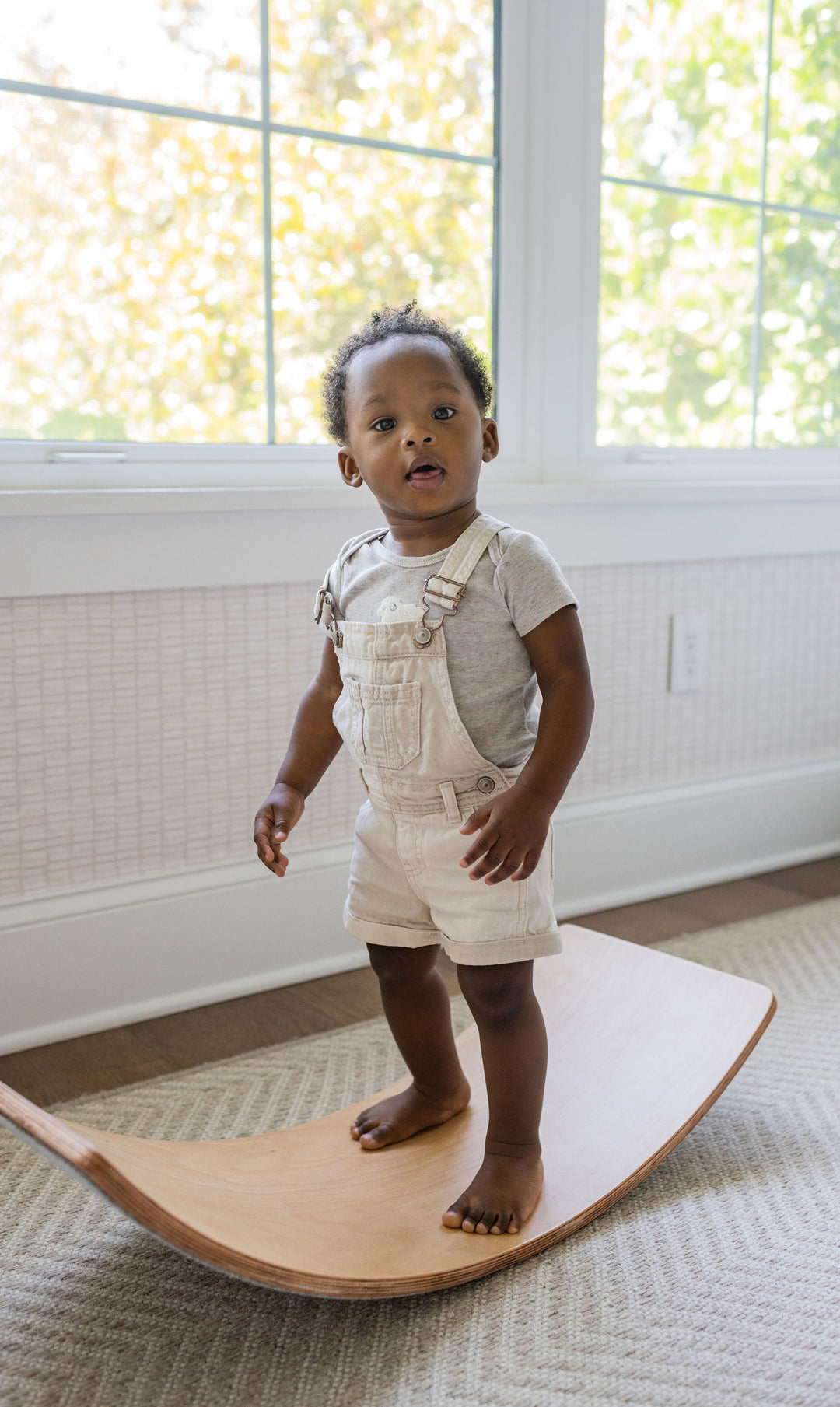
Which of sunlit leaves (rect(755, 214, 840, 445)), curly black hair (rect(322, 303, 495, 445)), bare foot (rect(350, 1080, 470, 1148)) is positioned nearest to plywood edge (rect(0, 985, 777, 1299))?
bare foot (rect(350, 1080, 470, 1148))

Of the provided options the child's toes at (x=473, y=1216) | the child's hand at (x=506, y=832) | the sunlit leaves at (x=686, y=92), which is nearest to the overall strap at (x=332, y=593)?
the child's hand at (x=506, y=832)

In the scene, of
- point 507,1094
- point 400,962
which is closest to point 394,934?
point 400,962

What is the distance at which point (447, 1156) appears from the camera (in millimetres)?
1028

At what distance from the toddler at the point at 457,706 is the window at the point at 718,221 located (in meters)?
0.88

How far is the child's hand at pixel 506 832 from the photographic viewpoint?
856 mm

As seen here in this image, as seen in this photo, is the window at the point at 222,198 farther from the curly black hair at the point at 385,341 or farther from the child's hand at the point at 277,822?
the child's hand at the point at 277,822

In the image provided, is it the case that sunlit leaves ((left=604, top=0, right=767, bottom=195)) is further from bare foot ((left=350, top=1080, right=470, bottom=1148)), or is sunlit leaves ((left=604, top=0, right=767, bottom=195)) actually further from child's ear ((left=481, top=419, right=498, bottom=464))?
bare foot ((left=350, top=1080, right=470, bottom=1148))

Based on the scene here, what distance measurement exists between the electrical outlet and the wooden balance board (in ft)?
1.93

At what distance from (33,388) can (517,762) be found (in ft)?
2.43

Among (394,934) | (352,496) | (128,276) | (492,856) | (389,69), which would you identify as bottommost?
(394,934)

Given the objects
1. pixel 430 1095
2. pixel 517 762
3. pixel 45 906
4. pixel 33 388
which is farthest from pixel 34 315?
pixel 430 1095

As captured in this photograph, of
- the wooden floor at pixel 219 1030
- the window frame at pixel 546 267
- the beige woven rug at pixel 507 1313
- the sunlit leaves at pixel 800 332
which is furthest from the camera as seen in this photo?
the sunlit leaves at pixel 800 332

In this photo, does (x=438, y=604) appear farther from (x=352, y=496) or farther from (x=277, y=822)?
(x=352, y=496)

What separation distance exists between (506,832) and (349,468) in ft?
1.13
